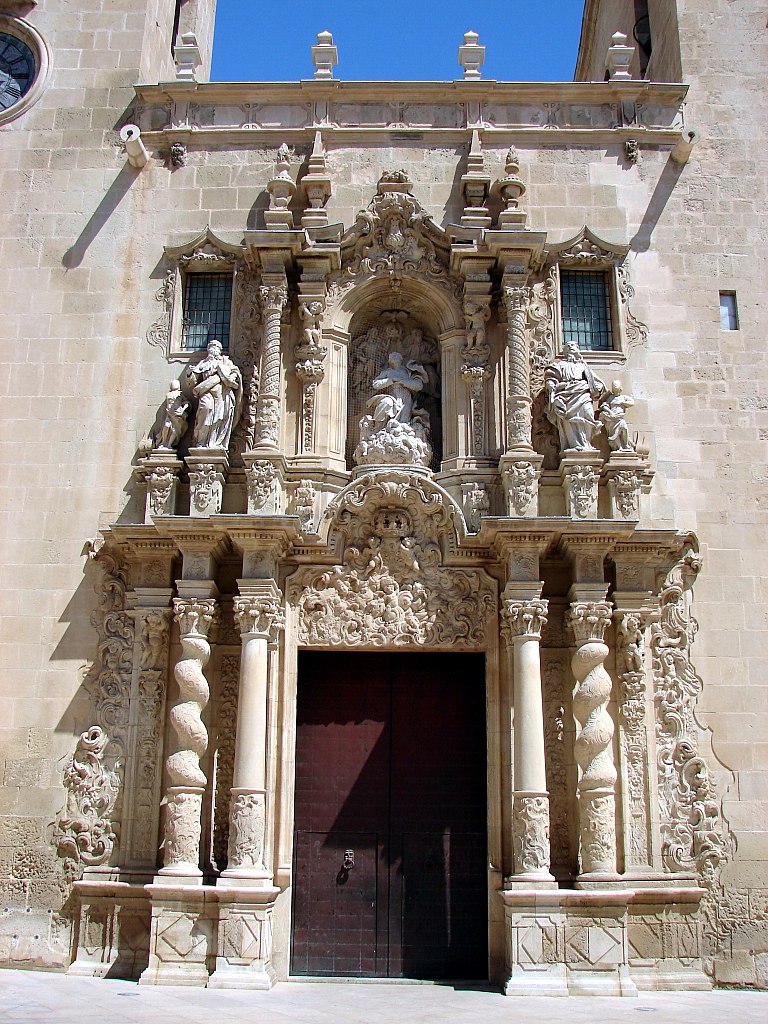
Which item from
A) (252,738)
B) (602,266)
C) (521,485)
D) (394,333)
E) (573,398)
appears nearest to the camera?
(252,738)

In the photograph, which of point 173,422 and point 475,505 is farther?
point 173,422

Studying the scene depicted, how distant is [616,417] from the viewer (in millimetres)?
13422

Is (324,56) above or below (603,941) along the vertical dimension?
above

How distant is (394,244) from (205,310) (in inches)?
104

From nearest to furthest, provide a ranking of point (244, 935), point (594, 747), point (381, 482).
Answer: point (244, 935) → point (594, 747) → point (381, 482)

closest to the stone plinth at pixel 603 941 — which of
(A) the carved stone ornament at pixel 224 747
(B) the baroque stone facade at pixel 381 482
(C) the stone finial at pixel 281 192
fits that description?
(B) the baroque stone facade at pixel 381 482

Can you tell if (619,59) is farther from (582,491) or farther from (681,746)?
(681,746)

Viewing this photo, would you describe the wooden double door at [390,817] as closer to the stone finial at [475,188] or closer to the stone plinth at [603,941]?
the stone plinth at [603,941]

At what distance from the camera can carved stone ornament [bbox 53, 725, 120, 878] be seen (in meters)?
12.5

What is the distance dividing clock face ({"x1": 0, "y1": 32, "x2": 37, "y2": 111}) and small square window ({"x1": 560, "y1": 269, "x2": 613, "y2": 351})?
8.06m

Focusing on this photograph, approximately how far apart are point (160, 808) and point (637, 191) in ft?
32.5

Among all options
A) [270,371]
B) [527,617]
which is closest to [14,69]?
[270,371]

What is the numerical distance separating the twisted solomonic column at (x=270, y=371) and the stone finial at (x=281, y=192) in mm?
873

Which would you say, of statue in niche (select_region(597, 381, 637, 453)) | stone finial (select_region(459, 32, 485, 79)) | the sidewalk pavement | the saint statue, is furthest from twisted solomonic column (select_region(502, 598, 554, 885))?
stone finial (select_region(459, 32, 485, 79))
